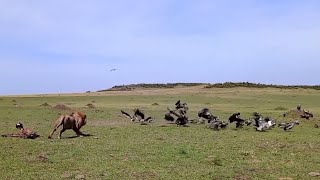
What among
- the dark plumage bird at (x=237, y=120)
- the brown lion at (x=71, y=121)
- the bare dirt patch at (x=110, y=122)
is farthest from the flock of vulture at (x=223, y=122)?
the brown lion at (x=71, y=121)

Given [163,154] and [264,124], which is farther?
[264,124]

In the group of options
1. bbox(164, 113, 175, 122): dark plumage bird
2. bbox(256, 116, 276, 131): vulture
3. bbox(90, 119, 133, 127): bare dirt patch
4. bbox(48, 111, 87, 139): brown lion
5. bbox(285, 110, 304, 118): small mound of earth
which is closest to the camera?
bbox(48, 111, 87, 139): brown lion

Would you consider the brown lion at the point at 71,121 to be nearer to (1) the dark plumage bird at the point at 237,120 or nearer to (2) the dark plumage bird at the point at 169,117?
(2) the dark plumage bird at the point at 169,117

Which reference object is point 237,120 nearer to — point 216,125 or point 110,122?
point 216,125

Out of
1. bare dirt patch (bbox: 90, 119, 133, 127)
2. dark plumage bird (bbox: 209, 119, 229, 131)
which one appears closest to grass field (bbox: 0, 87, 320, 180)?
dark plumage bird (bbox: 209, 119, 229, 131)

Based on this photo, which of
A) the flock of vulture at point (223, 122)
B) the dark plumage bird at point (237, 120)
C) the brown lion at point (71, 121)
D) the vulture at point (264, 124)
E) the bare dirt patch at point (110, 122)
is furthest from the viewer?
the bare dirt patch at point (110, 122)

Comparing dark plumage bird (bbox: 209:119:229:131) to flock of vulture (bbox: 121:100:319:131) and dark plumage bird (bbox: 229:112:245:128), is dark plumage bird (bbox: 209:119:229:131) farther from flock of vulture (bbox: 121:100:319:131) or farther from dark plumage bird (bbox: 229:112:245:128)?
dark plumage bird (bbox: 229:112:245:128)

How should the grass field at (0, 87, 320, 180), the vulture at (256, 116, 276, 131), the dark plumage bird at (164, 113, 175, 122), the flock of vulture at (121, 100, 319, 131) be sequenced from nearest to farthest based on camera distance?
the grass field at (0, 87, 320, 180)
the vulture at (256, 116, 276, 131)
the flock of vulture at (121, 100, 319, 131)
the dark plumage bird at (164, 113, 175, 122)

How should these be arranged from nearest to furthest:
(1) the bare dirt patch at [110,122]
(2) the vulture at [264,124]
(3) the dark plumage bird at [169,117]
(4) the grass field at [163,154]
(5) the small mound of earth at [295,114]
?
(4) the grass field at [163,154]
(2) the vulture at [264,124]
(1) the bare dirt patch at [110,122]
(3) the dark plumage bird at [169,117]
(5) the small mound of earth at [295,114]

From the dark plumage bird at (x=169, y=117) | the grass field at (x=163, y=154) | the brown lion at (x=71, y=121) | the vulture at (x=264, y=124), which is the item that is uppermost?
the brown lion at (x=71, y=121)

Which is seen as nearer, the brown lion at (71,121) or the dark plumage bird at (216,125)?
the brown lion at (71,121)

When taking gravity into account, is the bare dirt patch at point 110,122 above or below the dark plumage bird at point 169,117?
below

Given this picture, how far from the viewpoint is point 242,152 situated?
17688 millimetres

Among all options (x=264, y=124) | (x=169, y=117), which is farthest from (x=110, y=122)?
(x=264, y=124)
